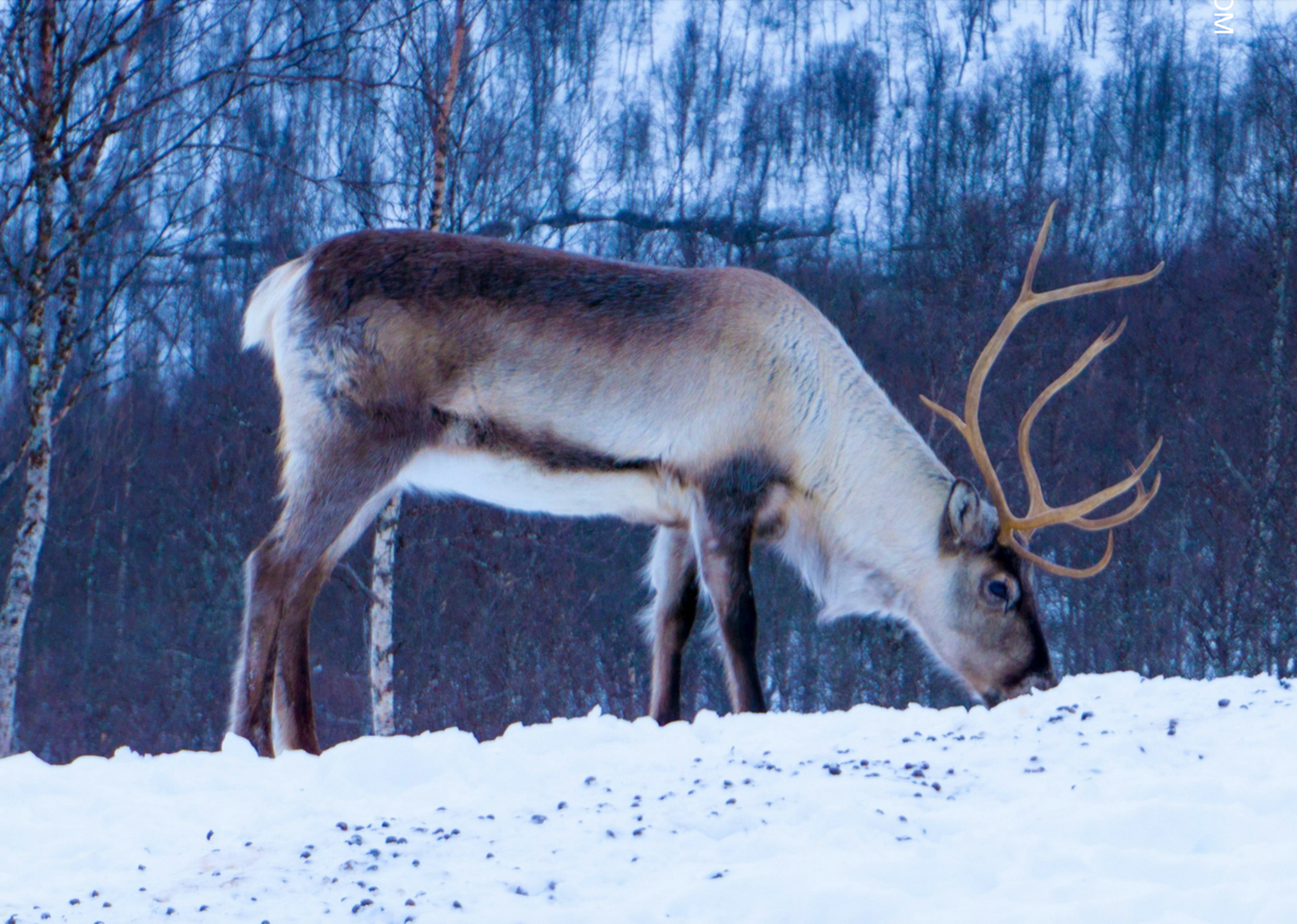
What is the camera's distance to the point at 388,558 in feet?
34.2

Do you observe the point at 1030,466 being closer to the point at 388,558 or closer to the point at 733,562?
the point at 733,562

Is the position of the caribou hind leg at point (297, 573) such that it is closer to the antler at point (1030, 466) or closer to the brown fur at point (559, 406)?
the brown fur at point (559, 406)

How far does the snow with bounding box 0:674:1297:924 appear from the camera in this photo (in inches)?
81.7

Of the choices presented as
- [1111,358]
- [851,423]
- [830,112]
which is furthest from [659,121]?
[851,423]

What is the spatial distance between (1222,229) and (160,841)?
21.9 meters

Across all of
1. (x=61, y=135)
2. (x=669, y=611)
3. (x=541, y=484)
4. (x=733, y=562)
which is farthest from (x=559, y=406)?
(x=61, y=135)

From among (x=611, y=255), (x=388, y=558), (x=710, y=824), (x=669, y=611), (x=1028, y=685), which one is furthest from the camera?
(x=611, y=255)

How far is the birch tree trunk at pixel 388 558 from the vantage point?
9.88 m

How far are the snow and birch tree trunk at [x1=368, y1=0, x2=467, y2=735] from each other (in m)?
6.77

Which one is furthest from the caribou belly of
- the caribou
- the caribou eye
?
the caribou eye

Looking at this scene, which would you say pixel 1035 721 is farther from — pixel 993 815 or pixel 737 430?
pixel 737 430

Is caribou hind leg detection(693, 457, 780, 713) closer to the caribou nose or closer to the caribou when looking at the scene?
the caribou

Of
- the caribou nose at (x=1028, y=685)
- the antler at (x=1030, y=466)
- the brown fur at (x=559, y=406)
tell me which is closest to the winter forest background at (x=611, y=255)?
the brown fur at (x=559, y=406)

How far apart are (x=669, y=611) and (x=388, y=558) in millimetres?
5918
